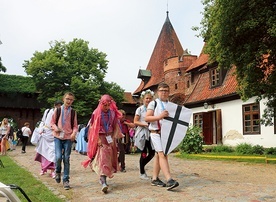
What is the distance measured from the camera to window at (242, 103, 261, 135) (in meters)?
18.0

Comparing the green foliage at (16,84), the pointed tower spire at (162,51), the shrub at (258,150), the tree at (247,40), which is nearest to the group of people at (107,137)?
the tree at (247,40)

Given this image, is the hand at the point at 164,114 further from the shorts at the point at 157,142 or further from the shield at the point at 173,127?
the shorts at the point at 157,142

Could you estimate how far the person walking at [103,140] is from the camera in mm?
6297

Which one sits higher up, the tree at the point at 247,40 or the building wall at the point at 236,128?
the tree at the point at 247,40

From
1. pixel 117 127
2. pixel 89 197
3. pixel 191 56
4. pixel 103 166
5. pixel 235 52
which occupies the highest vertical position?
pixel 191 56

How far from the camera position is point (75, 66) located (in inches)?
1444

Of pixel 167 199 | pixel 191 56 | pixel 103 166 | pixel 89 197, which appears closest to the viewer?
pixel 167 199

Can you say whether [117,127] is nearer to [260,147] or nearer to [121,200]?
[121,200]

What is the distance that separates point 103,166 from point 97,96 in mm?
29483

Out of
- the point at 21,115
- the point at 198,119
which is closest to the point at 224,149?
the point at 198,119

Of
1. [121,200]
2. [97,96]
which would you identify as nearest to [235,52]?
[121,200]

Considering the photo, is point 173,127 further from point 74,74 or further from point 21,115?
point 21,115

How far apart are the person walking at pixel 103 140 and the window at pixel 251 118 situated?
42.5ft

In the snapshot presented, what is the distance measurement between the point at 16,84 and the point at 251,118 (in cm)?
2888
